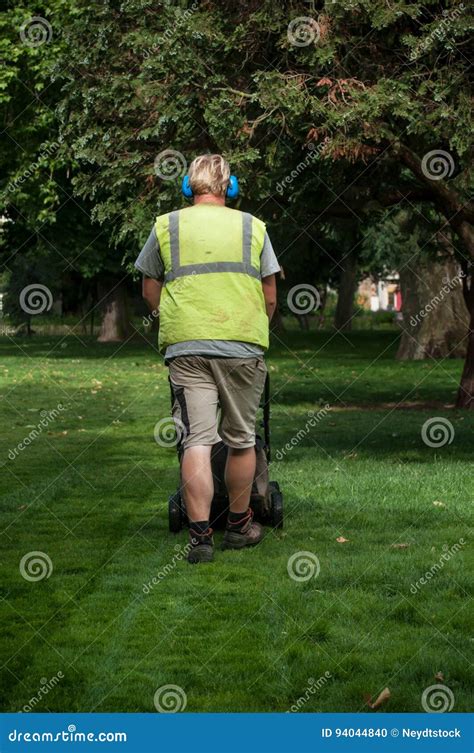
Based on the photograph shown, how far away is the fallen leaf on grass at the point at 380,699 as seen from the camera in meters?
4.97

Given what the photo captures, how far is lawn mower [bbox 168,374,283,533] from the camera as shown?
8359 millimetres

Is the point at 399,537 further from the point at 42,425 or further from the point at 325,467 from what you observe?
the point at 42,425

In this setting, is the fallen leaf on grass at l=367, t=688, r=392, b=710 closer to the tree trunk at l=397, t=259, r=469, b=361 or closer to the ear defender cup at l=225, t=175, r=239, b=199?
the ear defender cup at l=225, t=175, r=239, b=199

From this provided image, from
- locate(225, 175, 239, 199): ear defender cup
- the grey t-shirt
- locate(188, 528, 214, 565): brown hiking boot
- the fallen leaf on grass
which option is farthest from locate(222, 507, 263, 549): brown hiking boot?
the fallen leaf on grass

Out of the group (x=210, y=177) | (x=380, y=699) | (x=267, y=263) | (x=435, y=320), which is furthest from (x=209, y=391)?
(x=435, y=320)

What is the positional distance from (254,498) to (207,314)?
1.38 m

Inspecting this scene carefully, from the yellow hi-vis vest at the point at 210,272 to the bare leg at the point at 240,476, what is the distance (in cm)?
68

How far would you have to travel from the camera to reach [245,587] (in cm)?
690

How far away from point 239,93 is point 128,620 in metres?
9.57

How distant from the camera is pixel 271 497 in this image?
8.63 m

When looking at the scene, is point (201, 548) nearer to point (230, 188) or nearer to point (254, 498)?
point (254, 498)

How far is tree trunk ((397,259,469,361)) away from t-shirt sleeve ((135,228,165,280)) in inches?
1009

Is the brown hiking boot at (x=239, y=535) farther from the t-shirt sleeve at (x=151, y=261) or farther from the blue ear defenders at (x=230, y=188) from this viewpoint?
the blue ear defenders at (x=230, y=188)

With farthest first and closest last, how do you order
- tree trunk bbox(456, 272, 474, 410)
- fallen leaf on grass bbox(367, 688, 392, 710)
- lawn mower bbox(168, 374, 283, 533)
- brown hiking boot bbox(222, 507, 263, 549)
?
tree trunk bbox(456, 272, 474, 410) → lawn mower bbox(168, 374, 283, 533) → brown hiking boot bbox(222, 507, 263, 549) → fallen leaf on grass bbox(367, 688, 392, 710)
